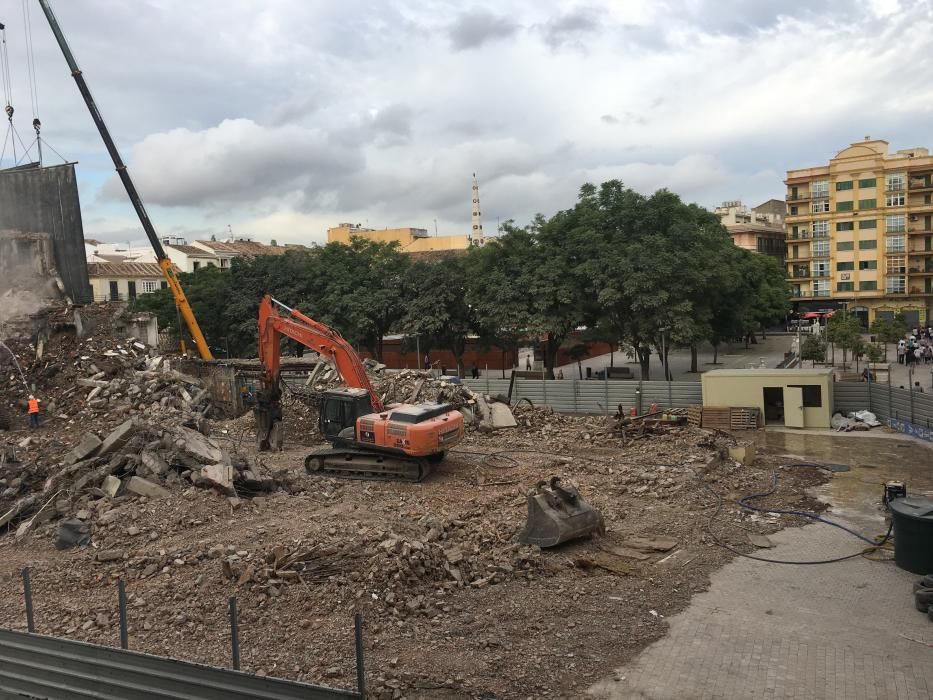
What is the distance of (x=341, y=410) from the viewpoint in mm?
19438

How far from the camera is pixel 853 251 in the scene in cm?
6125

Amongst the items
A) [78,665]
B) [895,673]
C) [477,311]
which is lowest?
[895,673]

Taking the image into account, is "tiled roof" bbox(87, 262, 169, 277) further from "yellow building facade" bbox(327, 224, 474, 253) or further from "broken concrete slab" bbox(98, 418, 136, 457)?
"broken concrete slab" bbox(98, 418, 136, 457)

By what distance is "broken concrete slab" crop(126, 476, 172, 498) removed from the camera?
1493 centimetres

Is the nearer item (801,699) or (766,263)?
(801,699)

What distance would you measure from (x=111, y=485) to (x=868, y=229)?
197ft

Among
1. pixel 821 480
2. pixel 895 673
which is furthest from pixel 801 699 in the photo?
pixel 821 480

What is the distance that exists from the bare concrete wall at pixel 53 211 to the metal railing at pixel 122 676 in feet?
87.4

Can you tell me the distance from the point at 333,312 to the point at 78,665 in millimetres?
33401

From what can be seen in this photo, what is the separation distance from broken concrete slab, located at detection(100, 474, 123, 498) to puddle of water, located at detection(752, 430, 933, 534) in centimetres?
1413

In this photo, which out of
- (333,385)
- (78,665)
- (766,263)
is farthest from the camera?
(766,263)

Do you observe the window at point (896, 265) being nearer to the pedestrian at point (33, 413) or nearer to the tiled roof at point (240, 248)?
the tiled roof at point (240, 248)

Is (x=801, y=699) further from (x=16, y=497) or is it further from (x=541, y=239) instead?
(x=541, y=239)

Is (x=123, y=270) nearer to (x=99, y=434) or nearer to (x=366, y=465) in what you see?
(x=99, y=434)
